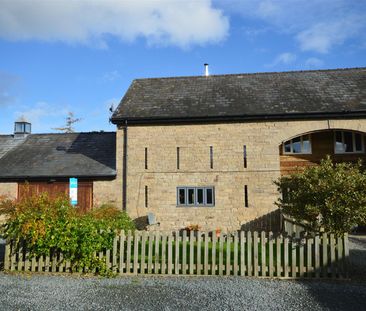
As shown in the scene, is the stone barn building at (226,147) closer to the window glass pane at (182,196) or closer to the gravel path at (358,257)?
the window glass pane at (182,196)

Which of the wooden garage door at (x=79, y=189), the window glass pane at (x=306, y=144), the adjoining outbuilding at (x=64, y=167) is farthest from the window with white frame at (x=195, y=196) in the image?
the window glass pane at (x=306, y=144)

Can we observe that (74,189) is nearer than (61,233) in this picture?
No

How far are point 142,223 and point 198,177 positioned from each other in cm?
349

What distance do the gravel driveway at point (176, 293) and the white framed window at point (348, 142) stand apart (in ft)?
33.5

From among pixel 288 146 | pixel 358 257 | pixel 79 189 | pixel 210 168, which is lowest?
pixel 358 257

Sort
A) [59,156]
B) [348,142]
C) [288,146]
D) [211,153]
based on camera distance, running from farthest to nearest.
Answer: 1. [59,156]
2. [288,146]
3. [348,142]
4. [211,153]

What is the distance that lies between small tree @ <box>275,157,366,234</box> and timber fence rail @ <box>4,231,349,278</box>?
1.82 ft

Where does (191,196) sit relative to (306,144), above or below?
below

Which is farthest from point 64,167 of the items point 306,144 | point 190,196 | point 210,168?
point 306,144

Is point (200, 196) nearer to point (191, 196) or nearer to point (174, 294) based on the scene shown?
point (191, 196)

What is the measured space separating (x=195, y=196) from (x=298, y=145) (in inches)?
239

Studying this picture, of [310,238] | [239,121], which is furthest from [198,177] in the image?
[310,238]

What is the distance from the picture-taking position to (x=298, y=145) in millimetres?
17844

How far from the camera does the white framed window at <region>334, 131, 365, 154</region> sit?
17.4m
